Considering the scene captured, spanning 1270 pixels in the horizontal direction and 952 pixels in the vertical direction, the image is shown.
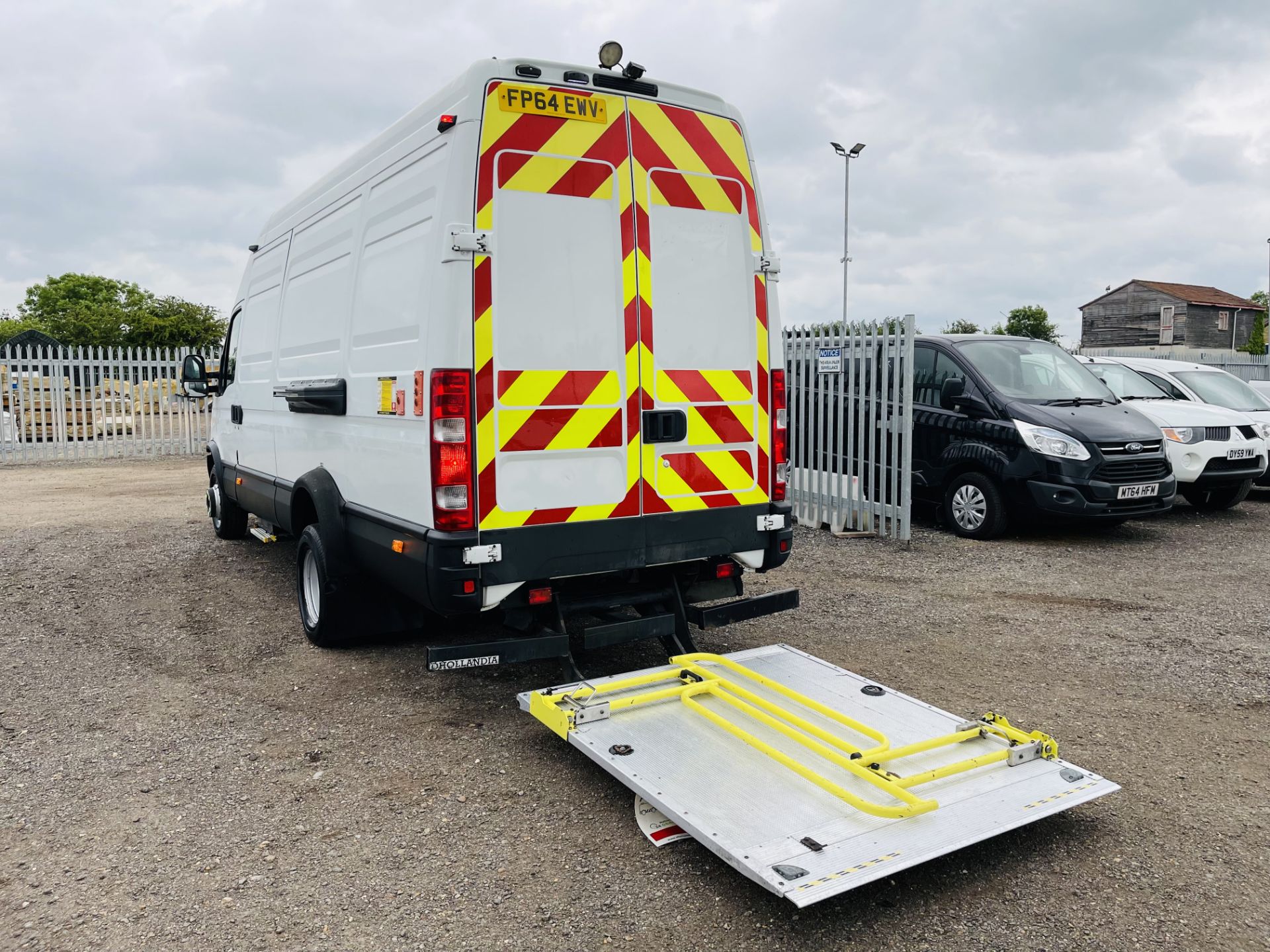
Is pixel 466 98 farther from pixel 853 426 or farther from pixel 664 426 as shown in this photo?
pixel 853 426

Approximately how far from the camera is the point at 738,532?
462 centimetres

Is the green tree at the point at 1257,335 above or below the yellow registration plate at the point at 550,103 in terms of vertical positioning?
above

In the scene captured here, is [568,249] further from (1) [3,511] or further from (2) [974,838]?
(1) [3,511]

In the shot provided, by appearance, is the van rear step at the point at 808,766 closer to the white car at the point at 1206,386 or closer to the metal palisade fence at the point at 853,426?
the metal palisade fence at the point at 853,426

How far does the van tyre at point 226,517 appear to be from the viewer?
8578 mm

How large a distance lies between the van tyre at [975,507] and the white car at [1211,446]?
2.12 m

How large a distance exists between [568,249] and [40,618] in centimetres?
462

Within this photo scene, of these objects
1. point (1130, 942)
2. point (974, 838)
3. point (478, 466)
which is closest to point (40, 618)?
point (478, 466)

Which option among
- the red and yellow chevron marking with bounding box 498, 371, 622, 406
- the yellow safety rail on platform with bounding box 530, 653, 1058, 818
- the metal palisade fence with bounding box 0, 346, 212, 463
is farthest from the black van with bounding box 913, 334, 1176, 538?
the metal palisade fence with bounding box 0, 346, 212, 463

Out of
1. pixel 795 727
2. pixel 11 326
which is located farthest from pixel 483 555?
pixel 11 326

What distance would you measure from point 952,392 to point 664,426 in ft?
18.1

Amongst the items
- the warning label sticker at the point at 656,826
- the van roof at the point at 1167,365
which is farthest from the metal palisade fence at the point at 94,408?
the warning label sticker at the point at 656,826

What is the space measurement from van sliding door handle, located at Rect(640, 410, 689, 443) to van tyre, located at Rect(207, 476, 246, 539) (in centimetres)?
557

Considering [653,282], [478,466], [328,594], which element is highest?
[653,282]
